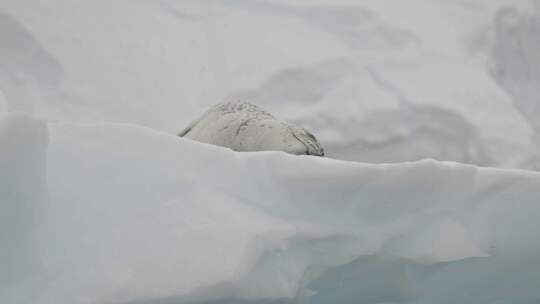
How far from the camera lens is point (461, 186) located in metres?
1.33

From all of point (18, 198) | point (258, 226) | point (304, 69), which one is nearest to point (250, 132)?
point (258, 226)

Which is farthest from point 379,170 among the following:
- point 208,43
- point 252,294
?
point 208,43

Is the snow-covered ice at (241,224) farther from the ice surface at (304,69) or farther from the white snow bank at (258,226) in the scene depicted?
the ice surface at (304,69)

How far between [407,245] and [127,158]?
0.43m

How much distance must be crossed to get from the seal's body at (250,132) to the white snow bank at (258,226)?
638mm

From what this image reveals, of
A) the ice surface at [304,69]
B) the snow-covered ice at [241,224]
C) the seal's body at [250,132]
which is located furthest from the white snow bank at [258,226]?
the ice surface at [304,69]

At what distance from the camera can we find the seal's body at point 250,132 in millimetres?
1962

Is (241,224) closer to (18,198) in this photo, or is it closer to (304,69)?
(18,198)

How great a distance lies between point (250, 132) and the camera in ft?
6.68

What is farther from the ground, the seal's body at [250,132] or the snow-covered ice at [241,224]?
the snow-covered ice at [241,224]

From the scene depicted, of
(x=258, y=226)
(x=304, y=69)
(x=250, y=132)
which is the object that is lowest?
(x=304, y=69)

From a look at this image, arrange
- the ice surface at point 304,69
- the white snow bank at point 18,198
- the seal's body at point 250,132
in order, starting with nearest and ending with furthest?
the white snow bank at point 18,198 < the seal's body at point 250,132 < the ice surface at point 304,69

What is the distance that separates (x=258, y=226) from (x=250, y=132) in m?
0.88

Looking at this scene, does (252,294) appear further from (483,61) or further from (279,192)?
(483,61)
